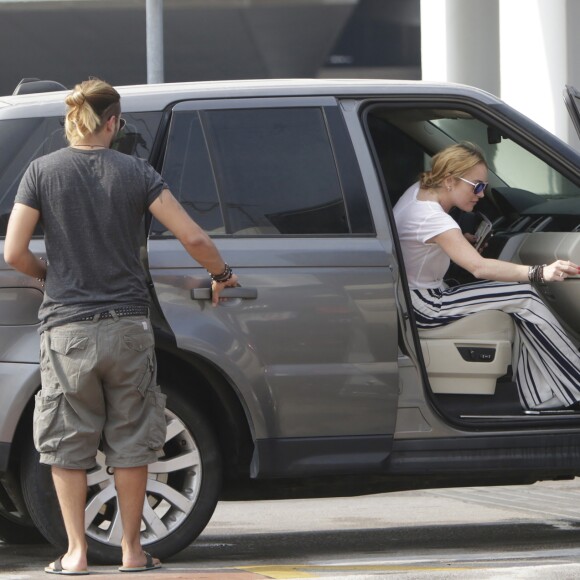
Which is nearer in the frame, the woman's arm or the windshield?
the woman's arm

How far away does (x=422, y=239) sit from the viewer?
19.2ft

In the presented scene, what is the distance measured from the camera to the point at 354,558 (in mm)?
5949

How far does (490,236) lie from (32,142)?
224 centimetres

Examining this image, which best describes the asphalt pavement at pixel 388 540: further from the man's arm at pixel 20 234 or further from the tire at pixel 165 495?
the man's arm at pixel 20 234

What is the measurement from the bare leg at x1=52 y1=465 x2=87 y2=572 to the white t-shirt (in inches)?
Result: 66.1

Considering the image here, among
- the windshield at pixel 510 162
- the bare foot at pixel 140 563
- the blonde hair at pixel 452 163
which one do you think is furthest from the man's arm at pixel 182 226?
the windshield at pixel 510 162

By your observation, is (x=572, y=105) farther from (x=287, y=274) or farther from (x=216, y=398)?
(x=216, y=398)

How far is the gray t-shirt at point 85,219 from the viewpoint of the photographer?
489cm

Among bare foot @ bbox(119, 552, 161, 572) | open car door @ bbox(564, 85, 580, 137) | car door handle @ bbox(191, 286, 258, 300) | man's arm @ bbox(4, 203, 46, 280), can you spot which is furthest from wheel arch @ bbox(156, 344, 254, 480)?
open car door @ bbox(564, 85, 580, 137)

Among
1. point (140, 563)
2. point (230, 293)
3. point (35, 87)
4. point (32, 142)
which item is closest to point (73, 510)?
point (140, 563)

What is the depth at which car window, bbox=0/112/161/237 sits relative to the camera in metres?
5.27

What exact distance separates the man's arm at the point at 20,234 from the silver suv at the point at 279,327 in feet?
0.94

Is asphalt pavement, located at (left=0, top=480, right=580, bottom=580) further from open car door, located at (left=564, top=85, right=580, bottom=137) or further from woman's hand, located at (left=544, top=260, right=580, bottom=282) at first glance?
open car door, located at (left=564, top=85, right=580, bottom=137)

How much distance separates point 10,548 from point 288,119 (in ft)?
7.55
